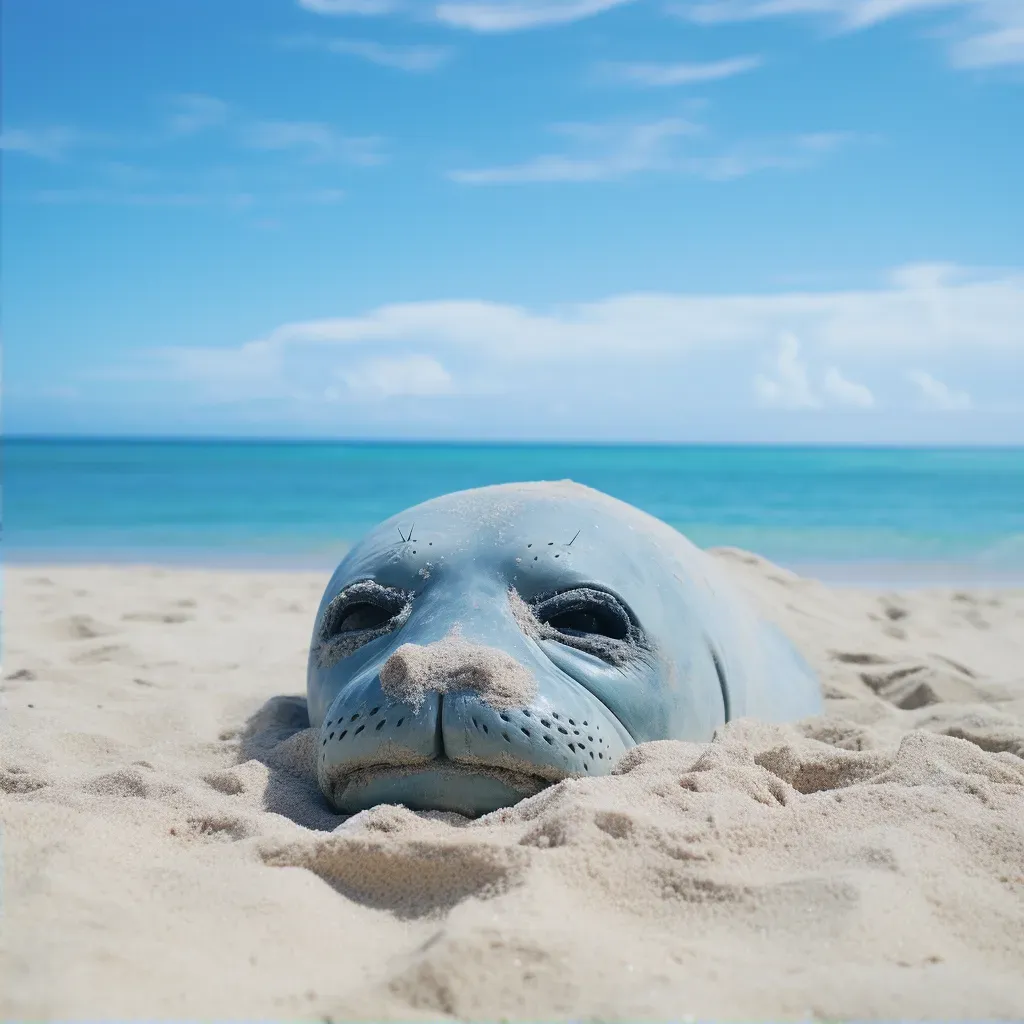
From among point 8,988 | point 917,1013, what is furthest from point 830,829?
point 8,988

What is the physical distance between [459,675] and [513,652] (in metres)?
0.23

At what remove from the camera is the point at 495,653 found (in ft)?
10.3

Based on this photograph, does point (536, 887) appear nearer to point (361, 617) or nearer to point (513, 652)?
point (513, 652)

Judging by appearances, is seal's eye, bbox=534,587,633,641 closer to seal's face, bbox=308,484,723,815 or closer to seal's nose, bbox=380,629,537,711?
seal's face, bbox=308,484,723,815

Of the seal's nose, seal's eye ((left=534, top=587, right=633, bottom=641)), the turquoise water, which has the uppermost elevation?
seal's eye ((left=534, top=587, right=633, bottom=641))

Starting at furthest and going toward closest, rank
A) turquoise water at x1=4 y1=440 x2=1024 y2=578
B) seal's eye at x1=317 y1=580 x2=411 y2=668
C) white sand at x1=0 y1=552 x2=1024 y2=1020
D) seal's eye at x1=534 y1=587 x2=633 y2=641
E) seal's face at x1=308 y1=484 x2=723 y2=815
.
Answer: turquoise water at x1=4 y1=440 x2=1024 y2=578 < seal's eye at x1=317 y1=580 x2=411 y2=668 < seal's eye at x1=534 y1=587 x2=633 y2=641 < seal's face at x1=308 y1=484 x2=723 y2=815 < white sand at x1=0 y1=552 x2=1024 y2=1020

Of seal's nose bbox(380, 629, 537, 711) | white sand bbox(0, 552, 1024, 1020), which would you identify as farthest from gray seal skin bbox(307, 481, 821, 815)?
white sand bbox(0, 552, 1024, 1020)

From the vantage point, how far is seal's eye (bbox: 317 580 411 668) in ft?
11.8

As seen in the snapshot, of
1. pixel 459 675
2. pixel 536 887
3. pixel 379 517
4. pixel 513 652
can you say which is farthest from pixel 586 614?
pixel 379 517

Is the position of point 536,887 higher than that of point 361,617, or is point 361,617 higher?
point 361,617

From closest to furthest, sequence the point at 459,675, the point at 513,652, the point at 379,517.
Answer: the point at 459,675 → the point at 513,652 → the point at 379,517

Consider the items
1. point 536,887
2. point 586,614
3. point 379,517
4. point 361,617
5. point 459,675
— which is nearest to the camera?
point 536,887

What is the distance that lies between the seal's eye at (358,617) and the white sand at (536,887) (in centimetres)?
34

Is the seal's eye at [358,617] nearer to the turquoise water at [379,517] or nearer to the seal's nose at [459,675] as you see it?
the seal's nose at [459,675]
